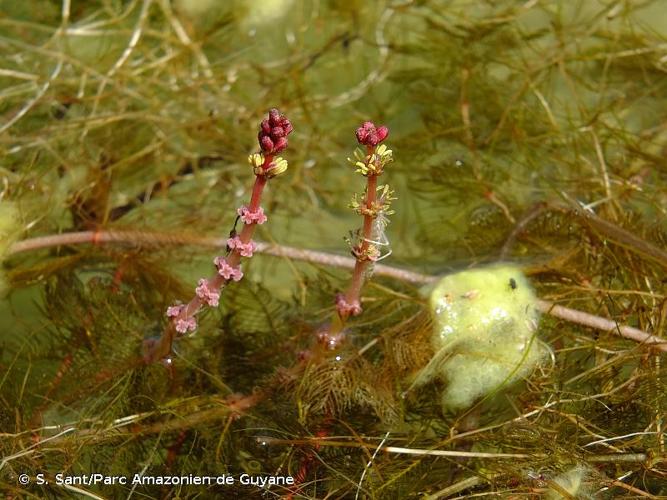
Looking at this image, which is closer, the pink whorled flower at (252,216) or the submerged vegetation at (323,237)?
the pink whorled flower at (252,216)

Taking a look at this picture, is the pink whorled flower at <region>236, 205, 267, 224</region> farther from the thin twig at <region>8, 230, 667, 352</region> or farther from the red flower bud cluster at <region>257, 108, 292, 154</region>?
the thin twig at <region>8, 230, 667, 352</region>

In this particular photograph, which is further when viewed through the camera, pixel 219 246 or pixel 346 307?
pixel 219 246

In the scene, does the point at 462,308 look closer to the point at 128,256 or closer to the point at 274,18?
the point at 128,256

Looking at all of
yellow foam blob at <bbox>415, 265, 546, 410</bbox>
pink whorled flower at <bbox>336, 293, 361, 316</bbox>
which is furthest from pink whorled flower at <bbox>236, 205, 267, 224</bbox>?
yellow foam blob at <bbox>415, 265, 546, 410</bbox>

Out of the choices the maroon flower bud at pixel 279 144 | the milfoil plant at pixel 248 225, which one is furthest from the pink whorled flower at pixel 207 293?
the maroon flower bud at pixel 279 144

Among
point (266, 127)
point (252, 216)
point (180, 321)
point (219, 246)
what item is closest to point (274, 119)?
point (266, 127)

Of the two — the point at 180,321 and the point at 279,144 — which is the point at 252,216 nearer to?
the point at 279,144

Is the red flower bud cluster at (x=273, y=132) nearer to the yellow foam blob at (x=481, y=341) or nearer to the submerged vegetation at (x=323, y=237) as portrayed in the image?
the submerged vegetation at (x=323, y=237)
